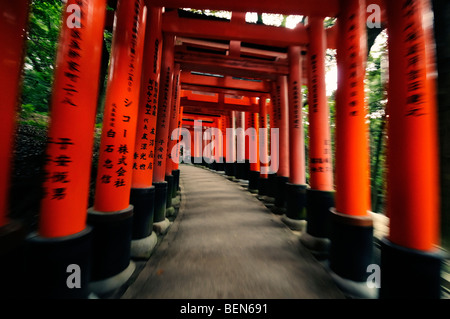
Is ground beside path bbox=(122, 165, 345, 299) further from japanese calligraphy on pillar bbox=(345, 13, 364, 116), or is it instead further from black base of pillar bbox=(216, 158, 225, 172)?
black base of pillar bbox=(216, 158, 225, 172)

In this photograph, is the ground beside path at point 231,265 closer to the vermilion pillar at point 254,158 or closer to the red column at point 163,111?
the red column at point 163,111

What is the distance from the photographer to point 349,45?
8.98ft

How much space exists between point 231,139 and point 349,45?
9719mm

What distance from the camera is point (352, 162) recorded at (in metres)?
2.71

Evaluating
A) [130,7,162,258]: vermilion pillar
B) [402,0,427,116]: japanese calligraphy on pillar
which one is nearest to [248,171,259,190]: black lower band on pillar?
[130,7,162,258]: vermilion pillar

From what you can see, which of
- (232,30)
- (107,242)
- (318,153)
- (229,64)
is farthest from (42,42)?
(318,153)

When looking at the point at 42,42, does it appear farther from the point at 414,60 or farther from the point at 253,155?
the point at 414,60

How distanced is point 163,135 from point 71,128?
8.71 feet

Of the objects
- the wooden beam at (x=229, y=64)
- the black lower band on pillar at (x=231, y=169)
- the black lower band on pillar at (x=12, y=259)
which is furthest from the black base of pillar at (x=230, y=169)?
the black lower band on pillar at (x=12, y=259)

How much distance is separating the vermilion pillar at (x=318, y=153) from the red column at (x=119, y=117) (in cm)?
321

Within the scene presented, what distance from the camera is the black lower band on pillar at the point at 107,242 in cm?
235

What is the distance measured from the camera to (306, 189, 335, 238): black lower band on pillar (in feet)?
11.6

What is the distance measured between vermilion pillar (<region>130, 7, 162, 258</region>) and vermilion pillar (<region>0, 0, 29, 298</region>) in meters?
1.67

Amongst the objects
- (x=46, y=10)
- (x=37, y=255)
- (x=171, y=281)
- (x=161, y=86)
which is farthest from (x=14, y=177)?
(x=46, y=10)
